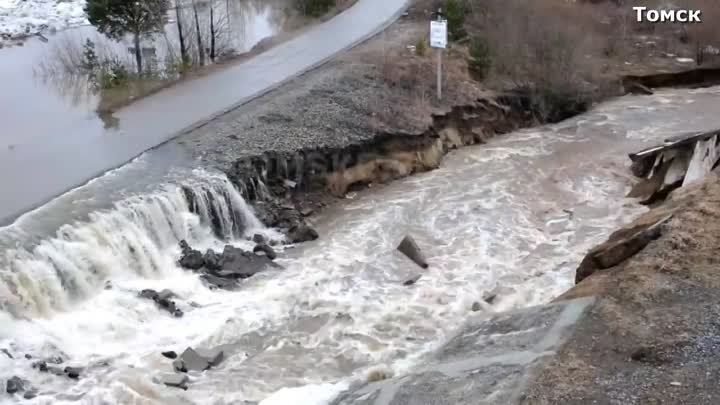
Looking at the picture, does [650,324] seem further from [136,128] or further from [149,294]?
[136,128]

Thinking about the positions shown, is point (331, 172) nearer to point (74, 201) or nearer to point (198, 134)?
point (198, 134)

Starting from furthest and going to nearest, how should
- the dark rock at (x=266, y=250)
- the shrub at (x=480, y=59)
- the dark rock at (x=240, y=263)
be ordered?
the shrub at (x=480, y=59) → the dark rock at (x=266, y=250) → the dark rock at (x=240, y=263)

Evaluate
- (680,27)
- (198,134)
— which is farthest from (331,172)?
(680,27)

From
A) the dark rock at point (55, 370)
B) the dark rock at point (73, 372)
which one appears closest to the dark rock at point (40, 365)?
the dark rock at point (55, 370)

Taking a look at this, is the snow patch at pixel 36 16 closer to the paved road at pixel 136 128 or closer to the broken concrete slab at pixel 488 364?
the paved road at pixel 136 128

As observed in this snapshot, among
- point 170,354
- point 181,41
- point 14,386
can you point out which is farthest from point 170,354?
point 181,41

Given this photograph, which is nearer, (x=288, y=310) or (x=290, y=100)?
(x=288, y=310)
